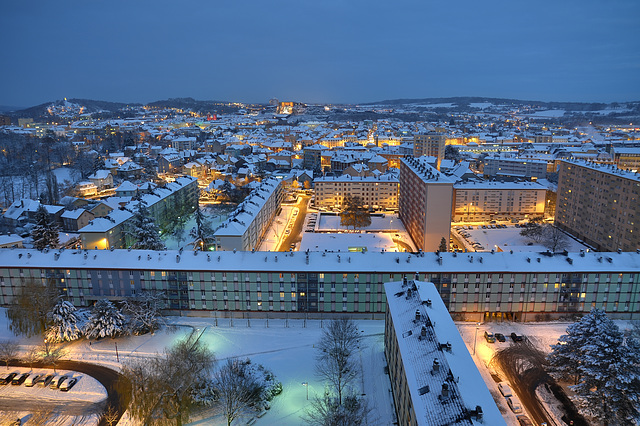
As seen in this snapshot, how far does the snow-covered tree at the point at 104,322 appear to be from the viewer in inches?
1006

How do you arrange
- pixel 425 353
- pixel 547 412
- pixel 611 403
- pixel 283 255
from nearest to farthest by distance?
pixel 425 353 < pixel 611 403 < pixel 547 412 < pixel 283 255

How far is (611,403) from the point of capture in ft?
61.5

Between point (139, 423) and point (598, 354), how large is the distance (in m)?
21.4

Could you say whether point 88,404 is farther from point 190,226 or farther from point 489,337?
point 190,226

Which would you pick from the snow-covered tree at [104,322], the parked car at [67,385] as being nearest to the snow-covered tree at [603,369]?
the snow-covered tree at [104,322]

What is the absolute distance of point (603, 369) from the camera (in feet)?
63.7

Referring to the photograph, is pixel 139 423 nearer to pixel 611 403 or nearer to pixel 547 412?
pixel 547 412

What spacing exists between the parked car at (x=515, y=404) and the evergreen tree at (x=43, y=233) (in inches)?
1614

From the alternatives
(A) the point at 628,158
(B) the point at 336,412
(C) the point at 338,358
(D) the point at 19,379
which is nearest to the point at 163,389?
(B) the point at 336,412

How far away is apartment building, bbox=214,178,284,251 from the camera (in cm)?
3659

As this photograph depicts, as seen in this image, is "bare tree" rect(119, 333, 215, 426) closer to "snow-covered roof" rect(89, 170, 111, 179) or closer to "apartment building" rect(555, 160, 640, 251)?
"apartment building" rect(555, 160, 640, 251)

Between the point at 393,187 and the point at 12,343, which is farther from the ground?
the point at 393,187

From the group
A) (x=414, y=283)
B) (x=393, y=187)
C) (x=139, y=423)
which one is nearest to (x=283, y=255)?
(x=414, y=283)

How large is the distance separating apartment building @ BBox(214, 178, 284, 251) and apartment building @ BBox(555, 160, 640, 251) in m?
36.3
